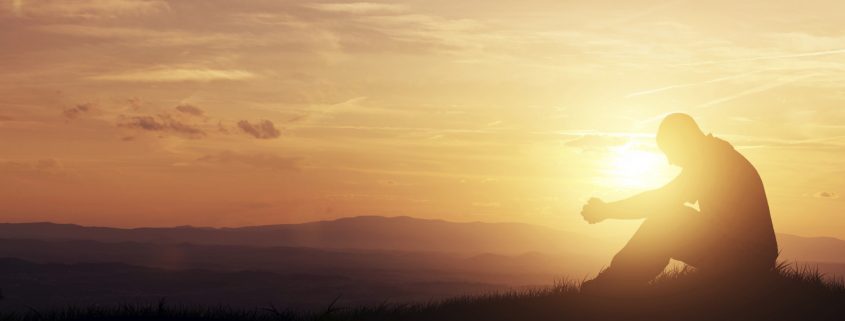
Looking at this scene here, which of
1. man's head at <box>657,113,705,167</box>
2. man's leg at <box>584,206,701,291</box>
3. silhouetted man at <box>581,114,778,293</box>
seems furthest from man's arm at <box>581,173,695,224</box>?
man's head at <box>657,113,705,167</box>

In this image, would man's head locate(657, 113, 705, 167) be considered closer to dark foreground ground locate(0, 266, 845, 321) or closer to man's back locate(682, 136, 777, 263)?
man's back locate(682, 136, 777, 263)

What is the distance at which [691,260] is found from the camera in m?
13.4

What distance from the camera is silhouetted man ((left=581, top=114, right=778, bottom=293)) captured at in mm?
13117

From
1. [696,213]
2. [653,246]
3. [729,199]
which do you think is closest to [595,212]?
[653,246]

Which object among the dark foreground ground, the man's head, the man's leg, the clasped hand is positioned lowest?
the dark foreground ground

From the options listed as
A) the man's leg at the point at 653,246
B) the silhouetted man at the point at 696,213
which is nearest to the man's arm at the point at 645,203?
the silhouetted man at the point at 696,213

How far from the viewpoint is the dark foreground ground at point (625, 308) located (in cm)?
1350

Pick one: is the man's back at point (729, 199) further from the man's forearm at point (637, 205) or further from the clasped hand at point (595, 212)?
the clasped hand at point (595, 212)

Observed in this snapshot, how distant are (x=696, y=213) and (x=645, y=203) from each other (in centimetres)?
79

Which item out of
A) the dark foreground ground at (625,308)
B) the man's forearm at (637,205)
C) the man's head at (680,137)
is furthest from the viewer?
the dark foreground ground at (625,308)

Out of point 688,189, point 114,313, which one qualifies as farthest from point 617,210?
point 114,313

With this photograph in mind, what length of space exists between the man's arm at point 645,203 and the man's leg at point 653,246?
128mm

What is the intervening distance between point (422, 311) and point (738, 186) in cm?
493

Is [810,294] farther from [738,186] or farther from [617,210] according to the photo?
[617,210]
